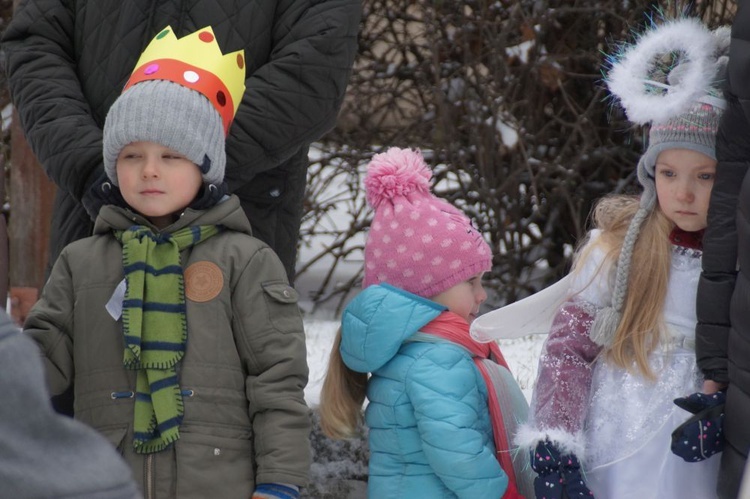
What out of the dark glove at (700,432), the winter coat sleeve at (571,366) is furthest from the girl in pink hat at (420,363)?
the dark glove at (700,432)

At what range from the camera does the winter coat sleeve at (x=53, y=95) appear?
2.95m

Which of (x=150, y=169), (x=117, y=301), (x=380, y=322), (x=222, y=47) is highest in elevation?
(x=222, y=47)

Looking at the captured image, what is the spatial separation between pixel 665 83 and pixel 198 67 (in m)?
1.14

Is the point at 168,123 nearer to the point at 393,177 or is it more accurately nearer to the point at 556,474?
the point at 393,177

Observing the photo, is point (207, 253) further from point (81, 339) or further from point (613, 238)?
point (613, 238)

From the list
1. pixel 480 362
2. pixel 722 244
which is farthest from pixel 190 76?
pixel 722 244

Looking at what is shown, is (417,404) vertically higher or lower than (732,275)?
lower

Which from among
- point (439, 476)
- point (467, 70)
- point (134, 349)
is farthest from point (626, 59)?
point (467, 70)

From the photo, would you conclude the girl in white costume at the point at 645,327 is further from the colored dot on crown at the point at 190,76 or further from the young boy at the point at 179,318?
the colored dot on crown at the point at 190,76

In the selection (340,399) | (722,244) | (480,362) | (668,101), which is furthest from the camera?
(340,399)

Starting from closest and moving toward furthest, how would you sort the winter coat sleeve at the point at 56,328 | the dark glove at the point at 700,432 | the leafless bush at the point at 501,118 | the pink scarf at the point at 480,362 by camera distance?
the dark glove at the point at 700,432, the winter coat sleeve at the point at 56,328, the pink scarf at the point at 480,362, the leafless bush at the point at 501,118

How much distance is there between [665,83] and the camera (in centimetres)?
270

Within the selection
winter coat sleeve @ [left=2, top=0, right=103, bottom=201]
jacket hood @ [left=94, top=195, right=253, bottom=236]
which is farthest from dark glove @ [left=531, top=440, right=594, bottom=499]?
winter coat sleeve @ [left=2, top=0, right=103, bottom=201]

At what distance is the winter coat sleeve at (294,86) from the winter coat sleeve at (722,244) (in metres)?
1.09
